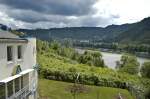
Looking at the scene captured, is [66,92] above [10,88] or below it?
below

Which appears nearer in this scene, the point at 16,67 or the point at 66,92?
the point at 16,67

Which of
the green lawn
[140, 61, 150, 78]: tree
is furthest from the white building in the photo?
[140, 61, 150, 78]: tree

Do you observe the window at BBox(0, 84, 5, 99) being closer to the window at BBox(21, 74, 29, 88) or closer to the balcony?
the balcony

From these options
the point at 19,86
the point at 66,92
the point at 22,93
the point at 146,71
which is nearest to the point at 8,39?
the point at 19,86

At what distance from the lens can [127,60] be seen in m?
103

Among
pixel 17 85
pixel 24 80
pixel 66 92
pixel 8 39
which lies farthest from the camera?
pixel 66 92

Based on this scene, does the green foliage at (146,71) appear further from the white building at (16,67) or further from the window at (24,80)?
the window at (24,80)

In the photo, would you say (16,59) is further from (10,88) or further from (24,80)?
(24,80)

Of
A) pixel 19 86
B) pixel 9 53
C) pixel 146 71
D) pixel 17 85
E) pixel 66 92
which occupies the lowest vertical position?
pixel 146 71

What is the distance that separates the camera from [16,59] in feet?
74.1

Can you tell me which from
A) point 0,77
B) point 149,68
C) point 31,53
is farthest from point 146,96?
point 149,68

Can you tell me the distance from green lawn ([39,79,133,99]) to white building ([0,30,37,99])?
1162 centimetres

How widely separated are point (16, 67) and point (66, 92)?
2106cm

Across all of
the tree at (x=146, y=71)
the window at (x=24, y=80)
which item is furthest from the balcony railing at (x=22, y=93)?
the tree at (x=146, y=71)
